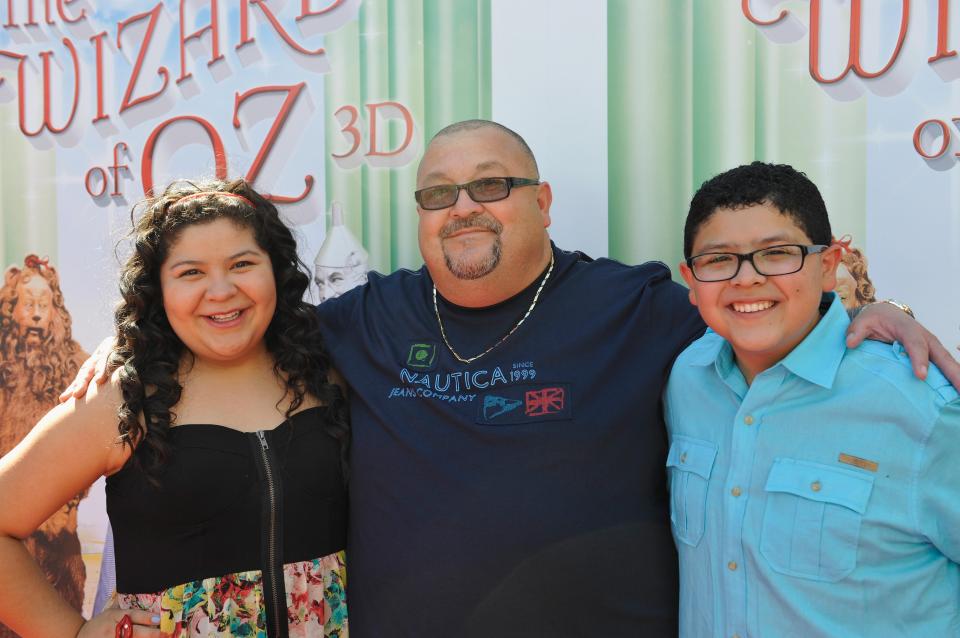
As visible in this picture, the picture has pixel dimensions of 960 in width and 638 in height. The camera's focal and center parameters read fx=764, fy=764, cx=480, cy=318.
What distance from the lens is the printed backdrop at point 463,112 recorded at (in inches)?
94.7

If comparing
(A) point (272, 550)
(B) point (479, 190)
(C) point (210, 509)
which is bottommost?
(A) point (272, 550)

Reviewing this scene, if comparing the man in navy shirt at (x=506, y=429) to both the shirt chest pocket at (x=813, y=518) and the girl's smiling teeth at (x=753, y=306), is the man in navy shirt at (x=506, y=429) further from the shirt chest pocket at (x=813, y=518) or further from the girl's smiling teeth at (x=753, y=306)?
the shirt chest pocket at (x=813, y=518)

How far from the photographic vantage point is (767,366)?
1.83 metres

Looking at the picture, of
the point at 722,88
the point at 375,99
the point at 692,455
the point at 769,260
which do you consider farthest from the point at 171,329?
the point at 722,88

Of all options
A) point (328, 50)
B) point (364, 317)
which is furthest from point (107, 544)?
point (328, 50)

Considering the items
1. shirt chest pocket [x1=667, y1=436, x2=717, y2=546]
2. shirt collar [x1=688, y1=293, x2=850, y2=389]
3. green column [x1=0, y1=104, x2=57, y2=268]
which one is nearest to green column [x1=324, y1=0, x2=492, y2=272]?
green column [x1=0, y1=104, x2=57, y2=268]

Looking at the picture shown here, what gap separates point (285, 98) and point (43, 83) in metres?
1.02

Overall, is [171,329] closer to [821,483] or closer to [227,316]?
[227,316]

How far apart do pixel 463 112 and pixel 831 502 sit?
5.80ft

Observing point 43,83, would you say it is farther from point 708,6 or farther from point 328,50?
point 708,6

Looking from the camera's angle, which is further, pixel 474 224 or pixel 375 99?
pixel 375 99

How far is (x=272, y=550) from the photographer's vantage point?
205 cm

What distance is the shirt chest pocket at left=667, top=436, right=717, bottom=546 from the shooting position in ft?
6.13

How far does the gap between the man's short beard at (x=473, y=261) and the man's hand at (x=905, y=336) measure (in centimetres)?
99
